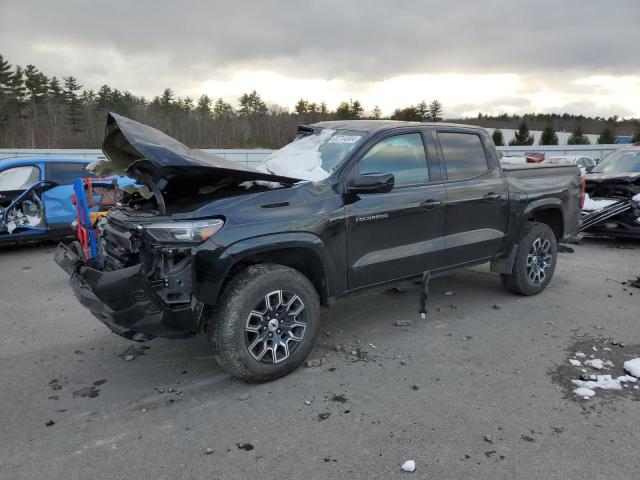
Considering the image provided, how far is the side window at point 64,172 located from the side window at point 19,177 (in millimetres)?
209

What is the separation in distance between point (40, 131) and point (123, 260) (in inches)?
2332

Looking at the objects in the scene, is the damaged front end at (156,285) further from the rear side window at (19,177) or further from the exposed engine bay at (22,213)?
the rear side window at (19,177)

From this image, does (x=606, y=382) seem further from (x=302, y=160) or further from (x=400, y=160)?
(x=302, y=160)

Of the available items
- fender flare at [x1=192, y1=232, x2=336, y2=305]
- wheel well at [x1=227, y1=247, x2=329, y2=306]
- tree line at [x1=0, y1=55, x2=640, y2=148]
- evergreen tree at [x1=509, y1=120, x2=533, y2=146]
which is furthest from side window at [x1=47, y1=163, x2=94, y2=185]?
evergreen tree at [x1=509, y1=120, x2=533, y2=146]

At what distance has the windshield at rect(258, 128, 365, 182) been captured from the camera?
14.2 ft

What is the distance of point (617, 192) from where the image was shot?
8.99m

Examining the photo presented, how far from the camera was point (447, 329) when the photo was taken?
490cm

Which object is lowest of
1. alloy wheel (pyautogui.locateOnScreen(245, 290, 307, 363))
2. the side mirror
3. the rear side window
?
alloy wheel (pyautogui.locateOnScreen(245, 290, 307, 363))

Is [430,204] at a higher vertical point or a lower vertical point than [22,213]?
higher

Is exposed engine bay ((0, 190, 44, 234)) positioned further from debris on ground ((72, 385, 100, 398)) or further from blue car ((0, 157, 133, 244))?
debris on ground ((72, 385, 100, 398))

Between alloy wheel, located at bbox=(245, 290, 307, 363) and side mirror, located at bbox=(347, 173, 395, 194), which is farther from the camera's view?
side mirror, located at bbox=(347, 173, 395, 194)

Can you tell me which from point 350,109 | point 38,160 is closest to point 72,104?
point 350,109

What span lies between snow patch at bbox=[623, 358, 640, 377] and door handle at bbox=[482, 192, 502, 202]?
1970mm

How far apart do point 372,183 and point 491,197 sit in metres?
1.88
